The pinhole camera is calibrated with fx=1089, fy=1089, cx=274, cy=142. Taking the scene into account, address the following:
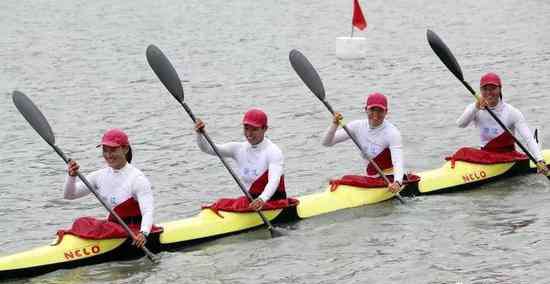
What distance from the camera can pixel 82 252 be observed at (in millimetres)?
11273

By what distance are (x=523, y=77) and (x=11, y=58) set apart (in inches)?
543

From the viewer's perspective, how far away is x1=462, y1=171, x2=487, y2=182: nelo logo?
1436 cm

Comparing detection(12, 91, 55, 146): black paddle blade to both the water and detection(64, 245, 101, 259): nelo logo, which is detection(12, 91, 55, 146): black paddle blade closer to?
detection(64, 245, 101, 259): nelo logo

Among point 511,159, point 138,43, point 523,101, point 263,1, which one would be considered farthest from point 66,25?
point 511,159

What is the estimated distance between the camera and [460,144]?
18797mm

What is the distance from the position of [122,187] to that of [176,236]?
0.86m

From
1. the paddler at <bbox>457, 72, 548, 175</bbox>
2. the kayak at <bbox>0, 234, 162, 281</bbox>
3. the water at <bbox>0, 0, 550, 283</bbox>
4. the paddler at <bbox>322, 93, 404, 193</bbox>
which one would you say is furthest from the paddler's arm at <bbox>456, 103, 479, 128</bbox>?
the kayak at <bbox>0, 234, 162, 281</bbox>

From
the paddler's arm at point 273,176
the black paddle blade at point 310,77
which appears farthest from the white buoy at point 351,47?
the paddler's arm at point 273,176

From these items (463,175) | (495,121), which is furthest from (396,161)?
(495,121)

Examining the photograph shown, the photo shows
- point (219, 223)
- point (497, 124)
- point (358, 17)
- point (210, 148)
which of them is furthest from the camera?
point (358, 17)

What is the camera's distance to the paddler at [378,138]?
13484 mm

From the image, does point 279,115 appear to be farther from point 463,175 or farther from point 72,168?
point 72,168

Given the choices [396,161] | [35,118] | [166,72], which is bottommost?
[396,161]

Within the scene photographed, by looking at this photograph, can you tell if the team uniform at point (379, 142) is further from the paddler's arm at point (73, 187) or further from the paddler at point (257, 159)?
the paddler's arm at point (73, 187)
